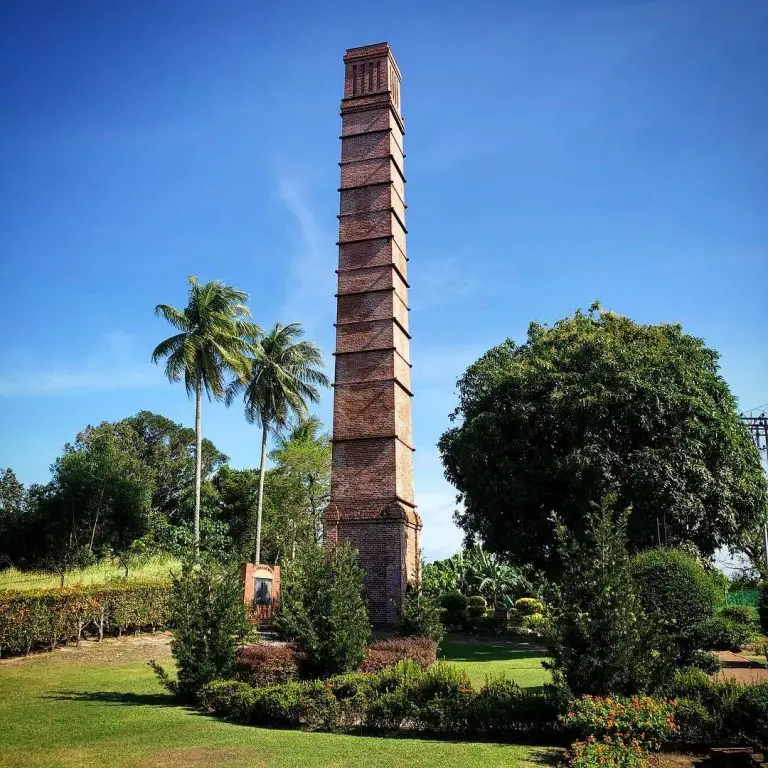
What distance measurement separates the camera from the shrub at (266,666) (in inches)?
499

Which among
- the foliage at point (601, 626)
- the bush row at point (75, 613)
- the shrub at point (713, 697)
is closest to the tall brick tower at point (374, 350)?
the bush row at point (75, 613)

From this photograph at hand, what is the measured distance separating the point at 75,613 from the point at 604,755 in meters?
Result: 15.3

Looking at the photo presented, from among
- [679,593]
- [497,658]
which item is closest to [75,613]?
[497,658]

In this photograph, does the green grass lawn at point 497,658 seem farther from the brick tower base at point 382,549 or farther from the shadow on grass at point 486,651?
the brick tower base at point 382,549

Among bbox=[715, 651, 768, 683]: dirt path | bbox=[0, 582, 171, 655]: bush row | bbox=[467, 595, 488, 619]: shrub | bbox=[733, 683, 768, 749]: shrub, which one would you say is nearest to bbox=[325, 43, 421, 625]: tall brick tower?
bbox=[0, 582, 171, 655]: bush row

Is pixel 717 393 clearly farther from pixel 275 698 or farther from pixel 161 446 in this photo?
pixel 161 446

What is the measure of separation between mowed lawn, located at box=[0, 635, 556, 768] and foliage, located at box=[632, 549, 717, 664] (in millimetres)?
5995

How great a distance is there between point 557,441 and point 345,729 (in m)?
13.3

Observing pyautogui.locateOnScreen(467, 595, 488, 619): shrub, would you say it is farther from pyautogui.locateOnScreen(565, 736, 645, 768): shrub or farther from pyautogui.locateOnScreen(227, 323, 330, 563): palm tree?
pyautogui.locateOnScreen(565, 736, 645, 768): shrub

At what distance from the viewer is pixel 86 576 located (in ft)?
87.4

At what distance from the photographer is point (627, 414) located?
20.9 meters

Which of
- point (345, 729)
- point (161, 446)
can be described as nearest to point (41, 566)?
point (161, 446)

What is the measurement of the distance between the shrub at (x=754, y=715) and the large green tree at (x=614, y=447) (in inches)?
402

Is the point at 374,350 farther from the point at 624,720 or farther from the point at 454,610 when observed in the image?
the point at 624,720
